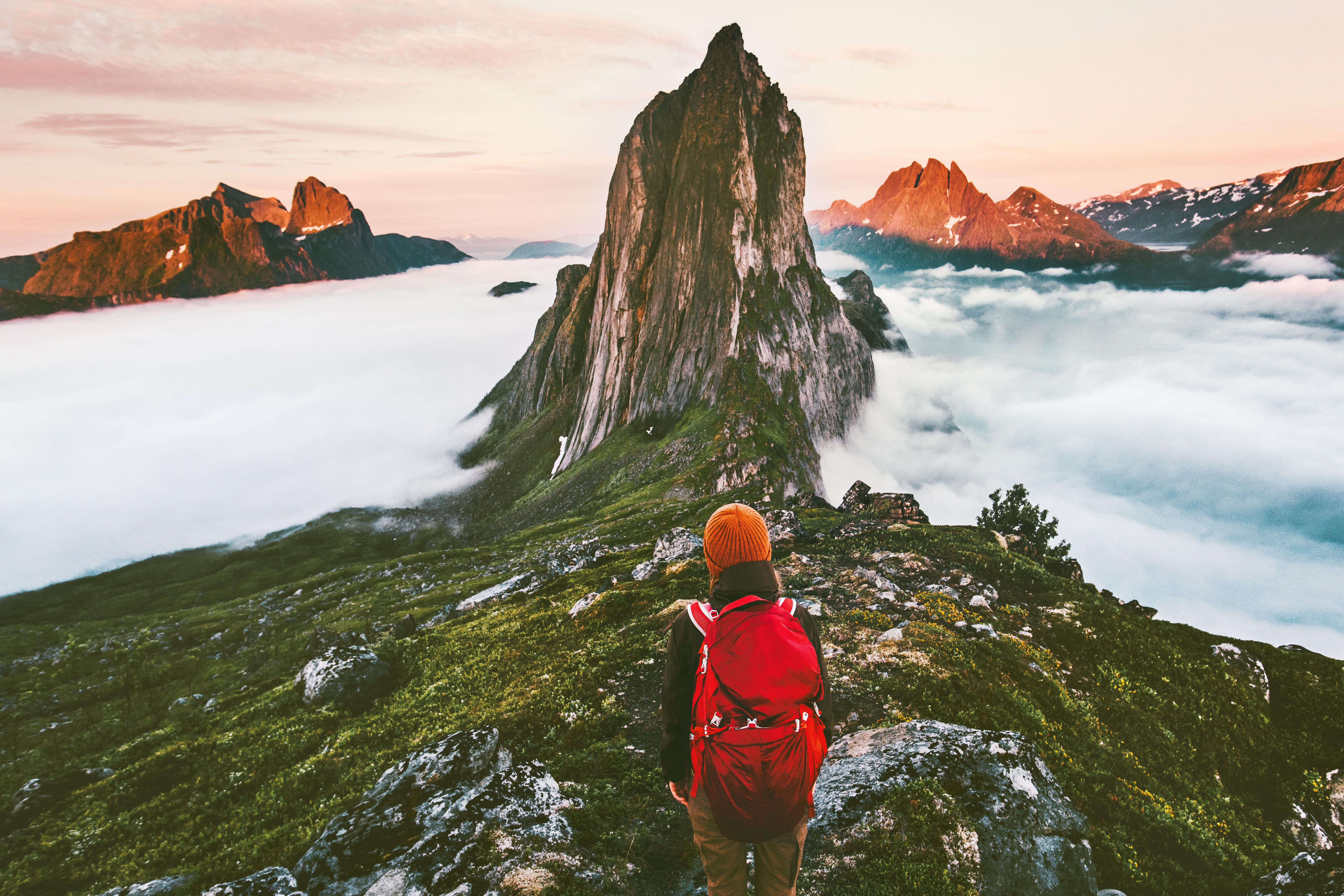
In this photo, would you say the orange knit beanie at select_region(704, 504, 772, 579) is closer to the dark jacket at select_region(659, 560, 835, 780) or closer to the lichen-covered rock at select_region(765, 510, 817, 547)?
the dark jacket at select_region(659, 560, 835, 780)

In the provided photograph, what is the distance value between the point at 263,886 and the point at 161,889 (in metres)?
4.39

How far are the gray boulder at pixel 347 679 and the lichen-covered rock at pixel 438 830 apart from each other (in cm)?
1085

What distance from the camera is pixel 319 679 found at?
842 inches

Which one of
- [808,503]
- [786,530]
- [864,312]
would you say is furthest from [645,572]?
[864,312]

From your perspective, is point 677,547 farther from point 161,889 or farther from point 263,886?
point 161,889

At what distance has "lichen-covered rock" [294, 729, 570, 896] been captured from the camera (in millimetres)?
9391

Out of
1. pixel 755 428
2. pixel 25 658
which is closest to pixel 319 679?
pixel 755 428

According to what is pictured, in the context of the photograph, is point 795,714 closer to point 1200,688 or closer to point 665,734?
point 665,734

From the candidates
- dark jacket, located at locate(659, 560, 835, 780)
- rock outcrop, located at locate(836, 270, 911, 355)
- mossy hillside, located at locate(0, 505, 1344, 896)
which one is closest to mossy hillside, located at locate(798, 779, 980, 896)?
mossy hillside, located at locate(0, 505, 1344, 896)

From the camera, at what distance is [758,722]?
585 centimetres

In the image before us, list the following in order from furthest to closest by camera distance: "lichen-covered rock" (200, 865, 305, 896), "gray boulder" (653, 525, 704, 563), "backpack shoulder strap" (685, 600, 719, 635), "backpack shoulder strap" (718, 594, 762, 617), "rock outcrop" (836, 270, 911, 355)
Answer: "rock outcrop" (836, 270, 911, 355) < "gray boulder" (653, 525, 704, 563) < "lichen-covered rock" (200, 865, 305, 896) < "backpack shoulder strap" (685, 600, 719, 635) < "backpack shoulder strap" (718, 594, 762, 617)

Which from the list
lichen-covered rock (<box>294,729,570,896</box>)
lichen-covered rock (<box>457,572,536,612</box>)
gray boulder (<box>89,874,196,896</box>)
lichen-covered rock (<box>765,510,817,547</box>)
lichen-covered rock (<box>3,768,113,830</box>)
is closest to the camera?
lichen-covered rock (<box>294,729,570,896</box>)

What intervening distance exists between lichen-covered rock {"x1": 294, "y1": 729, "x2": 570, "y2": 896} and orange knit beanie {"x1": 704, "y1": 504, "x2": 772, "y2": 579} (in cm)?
733

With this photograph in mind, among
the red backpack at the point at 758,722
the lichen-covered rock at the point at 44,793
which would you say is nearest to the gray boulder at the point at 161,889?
the lichen-covered rock at the point at 44,793
